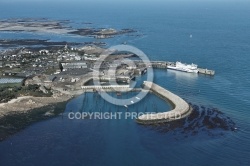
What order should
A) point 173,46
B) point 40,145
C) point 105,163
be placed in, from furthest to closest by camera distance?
point 173,46 < point 40,145 < point 105,163

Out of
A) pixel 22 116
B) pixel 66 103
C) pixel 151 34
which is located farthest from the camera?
pixel 151 34

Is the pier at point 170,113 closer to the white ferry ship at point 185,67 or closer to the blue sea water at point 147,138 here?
the blue sea water at point 147,138

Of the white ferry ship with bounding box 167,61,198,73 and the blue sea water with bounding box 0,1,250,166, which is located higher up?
the white ferry ship with bounding box 167,61,198,73

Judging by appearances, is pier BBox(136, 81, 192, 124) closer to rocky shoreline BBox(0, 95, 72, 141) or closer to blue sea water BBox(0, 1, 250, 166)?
blue sea water BBox(0, 1, 250, 166)

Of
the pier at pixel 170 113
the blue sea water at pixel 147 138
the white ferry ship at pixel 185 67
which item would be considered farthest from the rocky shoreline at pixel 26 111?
the white ferry ship at pixel 185 67

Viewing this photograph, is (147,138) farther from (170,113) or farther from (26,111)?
(26,111)

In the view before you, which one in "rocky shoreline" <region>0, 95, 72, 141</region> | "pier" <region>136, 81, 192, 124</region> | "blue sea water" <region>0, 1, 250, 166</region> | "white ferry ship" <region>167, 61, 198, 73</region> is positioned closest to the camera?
"blue sea water" <region>0, 1, 250, 166</region>

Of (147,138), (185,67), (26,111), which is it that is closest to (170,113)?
(147,138)

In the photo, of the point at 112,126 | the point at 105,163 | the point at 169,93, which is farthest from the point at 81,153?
the point at 169,93

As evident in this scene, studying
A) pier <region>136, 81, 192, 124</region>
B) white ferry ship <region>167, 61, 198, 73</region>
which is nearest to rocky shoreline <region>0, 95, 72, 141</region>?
pier <region>136, 81, 192, 124</region>

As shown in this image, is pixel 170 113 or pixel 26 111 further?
pixel 26 111

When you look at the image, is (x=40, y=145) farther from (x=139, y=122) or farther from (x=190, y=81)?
(x=190, y=81)
